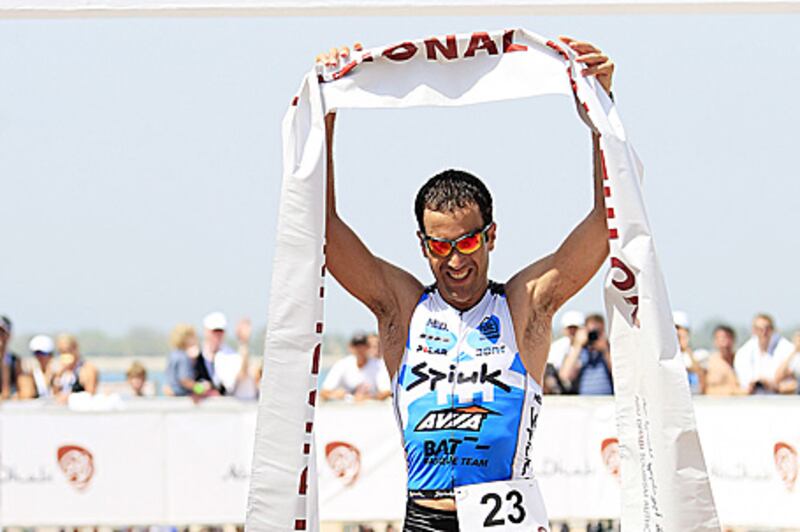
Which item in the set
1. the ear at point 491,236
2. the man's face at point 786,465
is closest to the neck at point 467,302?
the ear at point 491,236

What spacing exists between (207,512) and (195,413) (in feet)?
2.22

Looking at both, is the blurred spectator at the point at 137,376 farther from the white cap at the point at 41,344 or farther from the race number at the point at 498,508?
the race number at the point at 498,508

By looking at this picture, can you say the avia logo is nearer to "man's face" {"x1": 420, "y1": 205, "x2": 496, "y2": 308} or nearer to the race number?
the race number

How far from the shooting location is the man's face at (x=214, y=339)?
459 inches

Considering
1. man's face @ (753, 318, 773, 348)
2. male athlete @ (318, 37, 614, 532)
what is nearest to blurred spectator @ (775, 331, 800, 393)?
man's face @ (753, 318, 773, 348)

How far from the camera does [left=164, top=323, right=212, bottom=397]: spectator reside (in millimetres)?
11367

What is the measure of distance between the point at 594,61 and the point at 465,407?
108 centimetres

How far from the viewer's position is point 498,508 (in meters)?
4.34

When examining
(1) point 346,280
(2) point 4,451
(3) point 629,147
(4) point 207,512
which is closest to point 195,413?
(4) point 207,512

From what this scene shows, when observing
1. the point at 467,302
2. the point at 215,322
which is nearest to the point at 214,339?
the point at 215,322

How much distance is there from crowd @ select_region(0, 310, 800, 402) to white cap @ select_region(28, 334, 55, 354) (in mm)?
430

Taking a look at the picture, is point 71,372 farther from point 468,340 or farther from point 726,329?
point 468,340

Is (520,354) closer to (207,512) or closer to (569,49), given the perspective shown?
(569,49)

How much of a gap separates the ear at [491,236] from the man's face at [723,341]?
25.2 ft
